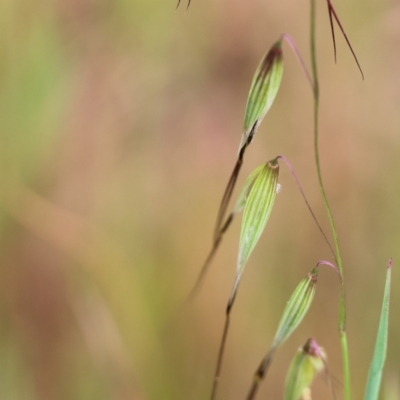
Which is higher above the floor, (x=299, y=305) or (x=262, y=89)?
(x=262, y=89)

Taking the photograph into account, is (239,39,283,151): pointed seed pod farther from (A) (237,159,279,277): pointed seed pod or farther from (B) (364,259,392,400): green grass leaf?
(B) (364,259,392,400): green grass leaf

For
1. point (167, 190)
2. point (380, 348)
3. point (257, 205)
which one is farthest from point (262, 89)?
point (167, 190)

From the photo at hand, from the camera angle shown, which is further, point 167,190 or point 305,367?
point 167,190

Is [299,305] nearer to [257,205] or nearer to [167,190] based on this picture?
[257,205]

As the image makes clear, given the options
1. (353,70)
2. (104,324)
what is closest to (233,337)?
(104,324)

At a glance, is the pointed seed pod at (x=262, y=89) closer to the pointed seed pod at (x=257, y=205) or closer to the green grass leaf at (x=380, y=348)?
the pointed seed pod at (x=257, y=205)

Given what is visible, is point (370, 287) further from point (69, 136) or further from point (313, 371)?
point (69, 136)
